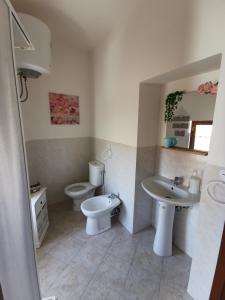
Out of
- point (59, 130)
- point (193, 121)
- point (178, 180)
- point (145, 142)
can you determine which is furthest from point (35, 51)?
point (178, 180)

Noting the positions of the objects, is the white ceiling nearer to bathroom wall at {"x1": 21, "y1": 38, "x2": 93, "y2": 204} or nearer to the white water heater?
the white water heater

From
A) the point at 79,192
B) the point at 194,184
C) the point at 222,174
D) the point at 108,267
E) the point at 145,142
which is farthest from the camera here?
the point at 79,192

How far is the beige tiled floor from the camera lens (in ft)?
4.58

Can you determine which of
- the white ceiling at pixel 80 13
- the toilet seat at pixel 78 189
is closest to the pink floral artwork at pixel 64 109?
the white ceiling at pixel 80 13

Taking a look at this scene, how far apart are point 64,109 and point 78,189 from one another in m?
1.34

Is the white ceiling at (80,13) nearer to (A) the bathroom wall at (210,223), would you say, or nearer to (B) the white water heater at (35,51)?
(B) the white water heater at (35,51)

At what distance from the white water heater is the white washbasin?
1708 mm

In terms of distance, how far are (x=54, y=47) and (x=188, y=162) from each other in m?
2.45

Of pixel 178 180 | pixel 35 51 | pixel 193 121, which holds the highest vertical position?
pixel 35 51

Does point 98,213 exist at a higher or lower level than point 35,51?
lower

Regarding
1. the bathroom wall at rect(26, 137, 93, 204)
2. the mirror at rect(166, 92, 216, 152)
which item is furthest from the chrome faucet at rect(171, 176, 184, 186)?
the bathroom wall at rect(26, 137, 93, 204)

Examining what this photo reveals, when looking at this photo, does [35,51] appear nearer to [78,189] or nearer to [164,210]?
[78,189]

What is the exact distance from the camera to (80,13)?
1742 millimetres

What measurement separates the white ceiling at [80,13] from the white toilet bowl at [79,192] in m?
2.25
